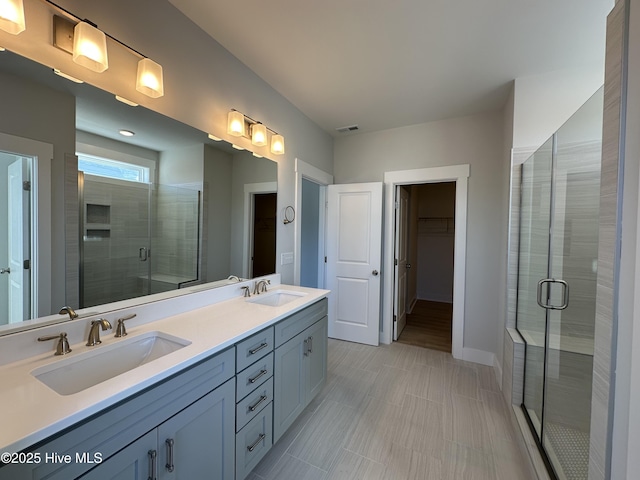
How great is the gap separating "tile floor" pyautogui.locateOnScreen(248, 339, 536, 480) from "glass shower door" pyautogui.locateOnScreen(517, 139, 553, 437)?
13.4 inches

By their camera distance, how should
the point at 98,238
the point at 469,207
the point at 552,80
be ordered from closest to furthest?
the point at 98,238 < the point at 552,80 < the point at 469,207

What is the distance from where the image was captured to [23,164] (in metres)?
1.03

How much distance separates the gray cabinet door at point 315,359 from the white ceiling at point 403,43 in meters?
2.00

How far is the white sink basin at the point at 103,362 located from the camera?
0.97 m

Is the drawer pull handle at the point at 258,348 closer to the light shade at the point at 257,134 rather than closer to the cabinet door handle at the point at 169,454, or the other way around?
the cabinet door handle at the point at 169,454

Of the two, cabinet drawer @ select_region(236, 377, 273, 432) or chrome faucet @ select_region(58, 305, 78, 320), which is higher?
chrome faucet @ select_region(58, 305, 78, 320)

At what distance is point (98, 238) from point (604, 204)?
1.99 m

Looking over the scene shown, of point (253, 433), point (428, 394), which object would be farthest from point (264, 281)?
point (428, 394)

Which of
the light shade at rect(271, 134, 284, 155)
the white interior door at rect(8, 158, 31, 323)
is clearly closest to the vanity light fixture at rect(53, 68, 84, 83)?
the white interior door at rect(8, 158, 31, 323)

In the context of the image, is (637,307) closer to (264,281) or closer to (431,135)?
(264,281)

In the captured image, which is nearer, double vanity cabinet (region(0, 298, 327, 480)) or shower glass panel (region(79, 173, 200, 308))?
double vanity cabinet (region(0, 298, 327, 480))

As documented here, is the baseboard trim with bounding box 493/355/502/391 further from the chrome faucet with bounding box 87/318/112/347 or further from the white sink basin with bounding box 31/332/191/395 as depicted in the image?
the chrome faucet with bounding box 87/318/112/347

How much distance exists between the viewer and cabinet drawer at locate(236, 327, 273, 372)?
1.29m

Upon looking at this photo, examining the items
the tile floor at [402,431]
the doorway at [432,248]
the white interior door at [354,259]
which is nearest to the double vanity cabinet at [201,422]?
the tile floor at [402,431]
